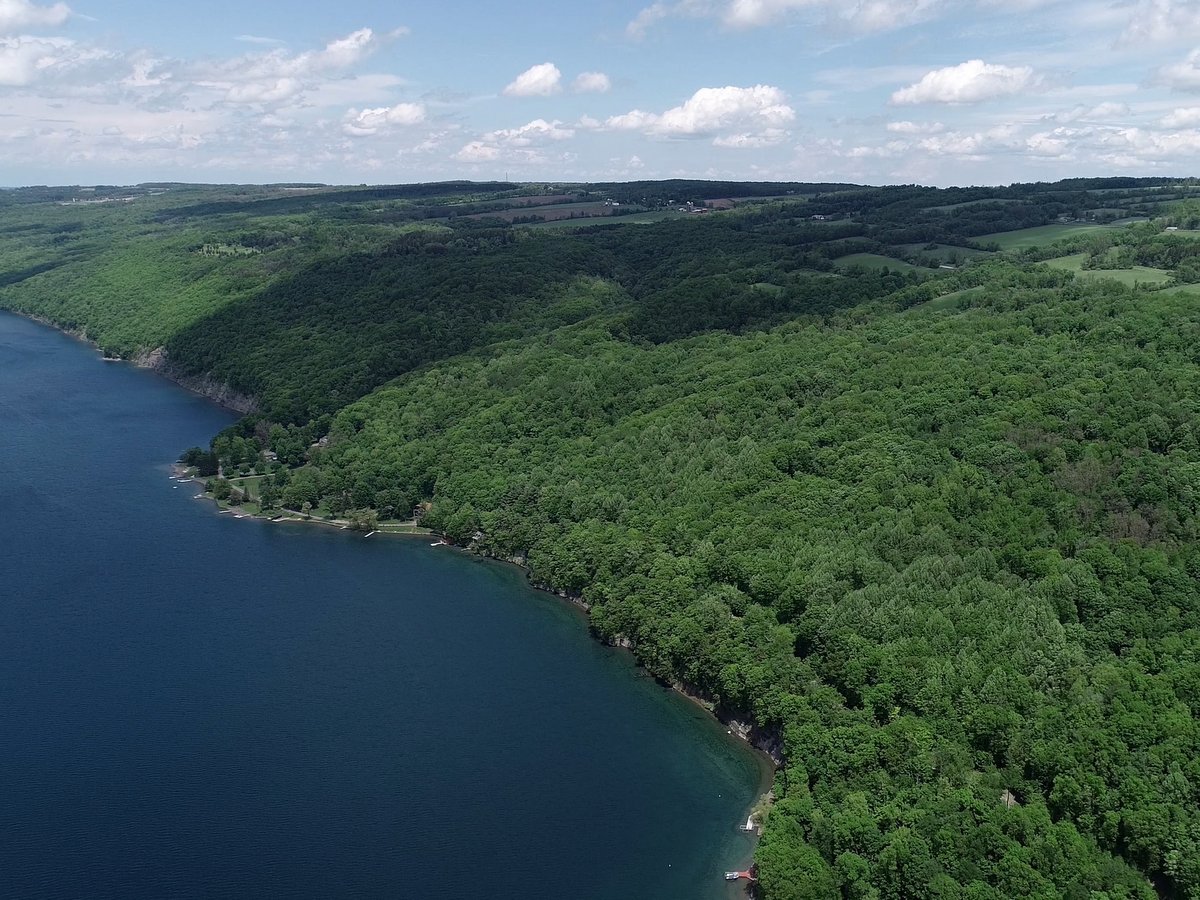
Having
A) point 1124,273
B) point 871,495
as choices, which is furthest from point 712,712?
point 1124,273

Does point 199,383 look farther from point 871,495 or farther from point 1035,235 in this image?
point 1035,235

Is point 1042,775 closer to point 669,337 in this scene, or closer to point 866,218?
point 669,337

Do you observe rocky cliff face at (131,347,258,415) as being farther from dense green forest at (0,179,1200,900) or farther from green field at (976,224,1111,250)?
green field at (976,224,1111,250)

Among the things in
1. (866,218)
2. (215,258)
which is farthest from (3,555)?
(866,218)

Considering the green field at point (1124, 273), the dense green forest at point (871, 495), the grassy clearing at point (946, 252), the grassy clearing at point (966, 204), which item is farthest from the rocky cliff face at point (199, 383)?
the grassy clearing at point (966, 204)

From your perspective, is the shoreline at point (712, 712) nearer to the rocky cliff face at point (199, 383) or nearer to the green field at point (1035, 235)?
the rocky cliff face at point (199, 383)
